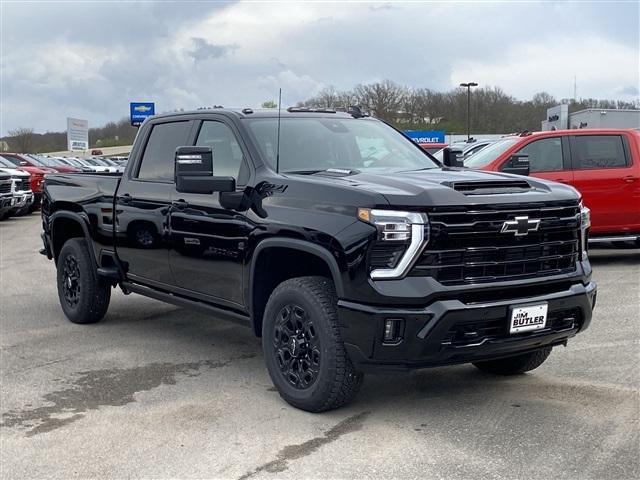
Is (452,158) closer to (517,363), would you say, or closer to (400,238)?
(517,363)

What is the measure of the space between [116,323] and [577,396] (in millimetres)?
4500

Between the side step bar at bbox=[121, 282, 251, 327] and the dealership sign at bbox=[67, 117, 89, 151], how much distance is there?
2984 inches

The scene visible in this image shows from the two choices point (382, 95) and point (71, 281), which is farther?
point (382, 95)

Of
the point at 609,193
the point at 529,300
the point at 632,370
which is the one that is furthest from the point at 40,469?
the point at 609,193

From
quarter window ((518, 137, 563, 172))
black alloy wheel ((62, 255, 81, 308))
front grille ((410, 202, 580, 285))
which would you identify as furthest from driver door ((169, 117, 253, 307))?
quarter window ((518, 137, 563, 172))

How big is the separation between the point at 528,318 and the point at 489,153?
20.4 feet

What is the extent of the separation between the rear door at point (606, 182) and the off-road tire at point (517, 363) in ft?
17.2

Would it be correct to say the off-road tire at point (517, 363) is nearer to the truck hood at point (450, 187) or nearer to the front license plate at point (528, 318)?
the front license plate at point (528, 318)

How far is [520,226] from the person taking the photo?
4.36m

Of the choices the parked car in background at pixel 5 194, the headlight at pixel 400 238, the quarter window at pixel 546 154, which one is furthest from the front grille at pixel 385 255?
the parked car in background at pixel 5 194

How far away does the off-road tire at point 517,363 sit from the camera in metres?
5.32

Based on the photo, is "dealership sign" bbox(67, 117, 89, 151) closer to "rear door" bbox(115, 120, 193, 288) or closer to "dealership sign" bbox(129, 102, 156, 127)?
"dealership sign" bbox(129, 102, 156, 127)

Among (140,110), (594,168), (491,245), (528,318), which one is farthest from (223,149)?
(140,110)

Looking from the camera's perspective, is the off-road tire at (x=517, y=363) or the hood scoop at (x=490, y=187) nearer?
the hood scoop at (x=490, y=187)
